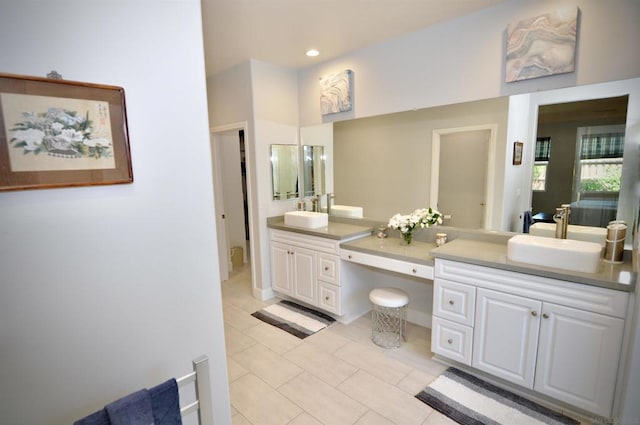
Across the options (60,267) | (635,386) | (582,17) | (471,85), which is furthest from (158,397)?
(582,17)

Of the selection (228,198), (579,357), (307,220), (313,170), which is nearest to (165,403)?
(579,357)

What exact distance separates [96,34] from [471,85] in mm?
2482

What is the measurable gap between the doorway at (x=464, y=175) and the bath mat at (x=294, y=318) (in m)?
1.60

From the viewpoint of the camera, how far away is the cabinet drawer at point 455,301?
7.19 ft

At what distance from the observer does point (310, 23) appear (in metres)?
2.55

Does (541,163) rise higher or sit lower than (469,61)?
lower

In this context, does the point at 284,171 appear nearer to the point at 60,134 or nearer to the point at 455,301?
the point at 455,301

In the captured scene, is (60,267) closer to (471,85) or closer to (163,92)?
(163,92)

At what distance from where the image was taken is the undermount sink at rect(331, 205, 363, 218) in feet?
11.4

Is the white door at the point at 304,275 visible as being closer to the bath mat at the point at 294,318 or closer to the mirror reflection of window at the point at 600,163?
the bath mat at the point at 294,318

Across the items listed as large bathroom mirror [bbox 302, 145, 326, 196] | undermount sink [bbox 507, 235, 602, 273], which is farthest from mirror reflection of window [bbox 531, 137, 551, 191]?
large bathroom mirror [bbox 302, 145, 326, 196]

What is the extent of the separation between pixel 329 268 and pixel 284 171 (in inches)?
53.6

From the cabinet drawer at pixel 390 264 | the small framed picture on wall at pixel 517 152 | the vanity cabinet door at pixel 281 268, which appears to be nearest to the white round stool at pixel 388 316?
the cabinet drawer at pixel 390 264

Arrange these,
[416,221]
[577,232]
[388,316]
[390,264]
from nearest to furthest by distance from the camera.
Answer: [577,232] → [390,264] → [416,221] → [388,316]
